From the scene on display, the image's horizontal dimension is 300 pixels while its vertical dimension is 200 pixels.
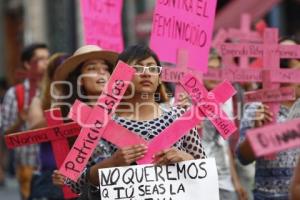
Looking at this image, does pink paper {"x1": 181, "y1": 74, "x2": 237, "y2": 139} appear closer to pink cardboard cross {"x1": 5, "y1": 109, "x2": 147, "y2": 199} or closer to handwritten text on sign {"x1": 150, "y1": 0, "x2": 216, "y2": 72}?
pink cardboard cross {"x1": 5, "y1": 109, "x2": 147, "y2": 199}

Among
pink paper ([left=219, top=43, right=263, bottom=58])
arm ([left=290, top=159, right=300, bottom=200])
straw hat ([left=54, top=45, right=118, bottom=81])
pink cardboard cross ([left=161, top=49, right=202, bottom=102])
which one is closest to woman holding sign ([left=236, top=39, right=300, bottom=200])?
pink paper ([left=219, top=43, right=263, bottom=58])

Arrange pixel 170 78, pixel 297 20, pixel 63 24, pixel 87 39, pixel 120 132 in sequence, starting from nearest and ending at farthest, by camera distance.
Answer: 1. pixel 120 132
2. pixel 170 78
3. pixel 87 39
4. pixel 297 20
5. pixel 63 24

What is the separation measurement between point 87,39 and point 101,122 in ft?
9.28

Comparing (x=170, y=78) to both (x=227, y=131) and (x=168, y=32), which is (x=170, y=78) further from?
(x=227, y=131)

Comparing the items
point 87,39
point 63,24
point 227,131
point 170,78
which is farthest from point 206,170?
point 63,24

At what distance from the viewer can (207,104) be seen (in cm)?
480

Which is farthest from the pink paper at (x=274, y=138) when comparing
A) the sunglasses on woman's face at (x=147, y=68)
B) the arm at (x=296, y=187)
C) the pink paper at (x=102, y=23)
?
the pink paper at (x=102, y=23)

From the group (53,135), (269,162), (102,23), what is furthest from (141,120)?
(102,23)

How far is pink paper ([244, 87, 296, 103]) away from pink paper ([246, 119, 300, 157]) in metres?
2.14

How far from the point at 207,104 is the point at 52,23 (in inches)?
655

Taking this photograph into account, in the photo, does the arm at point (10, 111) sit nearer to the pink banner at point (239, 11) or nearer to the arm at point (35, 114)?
the arm at point (35, 114)

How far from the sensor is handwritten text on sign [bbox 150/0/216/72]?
6.06m

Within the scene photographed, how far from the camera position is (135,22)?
1712 cm

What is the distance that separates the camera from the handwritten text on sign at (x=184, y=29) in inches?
239
